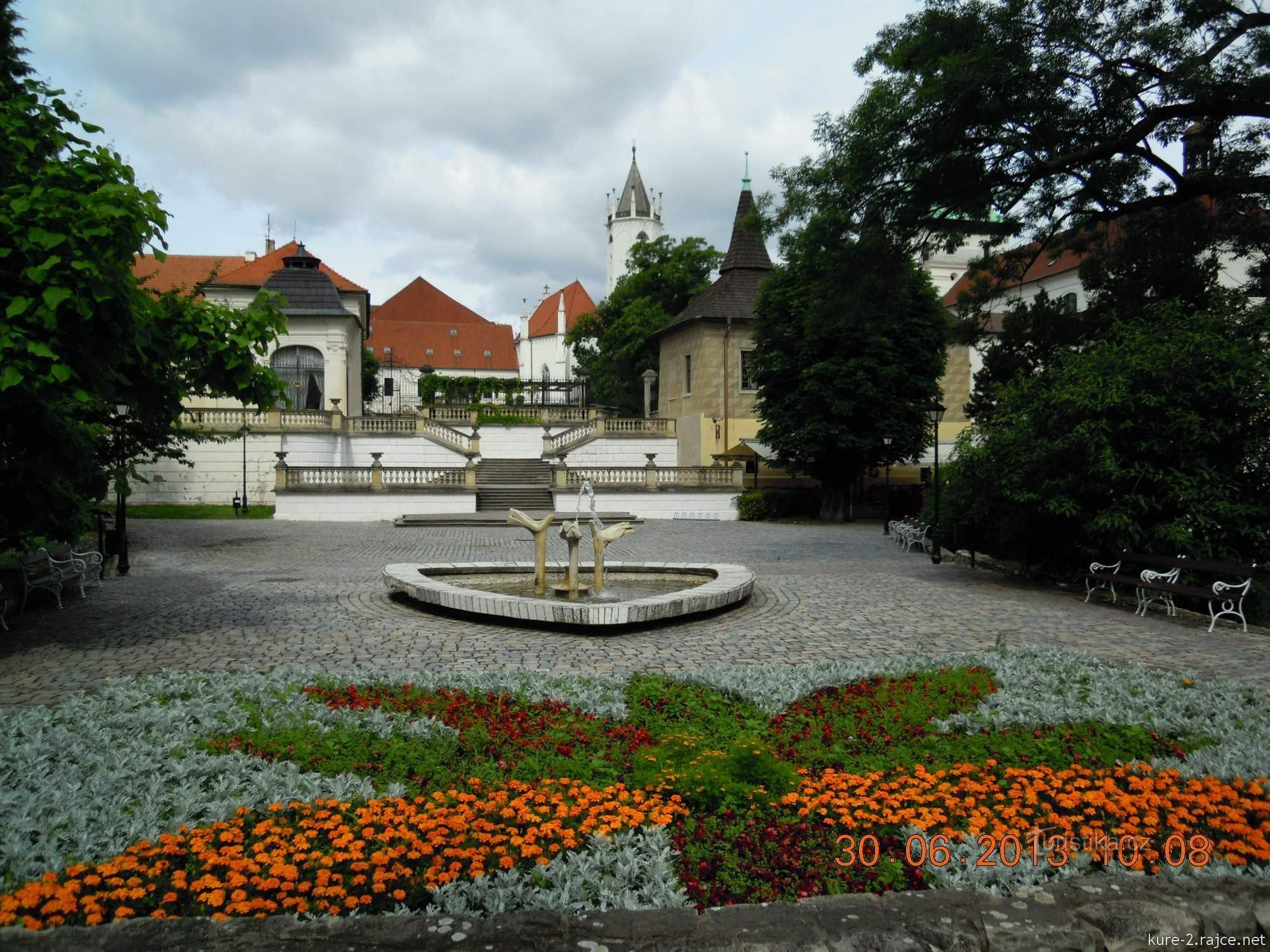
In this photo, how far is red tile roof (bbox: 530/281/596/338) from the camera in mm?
111562

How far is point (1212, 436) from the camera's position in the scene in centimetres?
1285

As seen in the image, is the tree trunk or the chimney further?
the tree trunk

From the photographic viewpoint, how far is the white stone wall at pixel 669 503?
32.4 m

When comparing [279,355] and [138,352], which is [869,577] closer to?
[138,352]

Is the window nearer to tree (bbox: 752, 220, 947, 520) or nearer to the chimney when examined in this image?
tree (bbox: 752, 220, 947, 520)

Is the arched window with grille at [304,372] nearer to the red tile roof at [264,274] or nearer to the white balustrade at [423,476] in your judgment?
the red tile roof at [264,274]

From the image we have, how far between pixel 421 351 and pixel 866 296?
3393 inches

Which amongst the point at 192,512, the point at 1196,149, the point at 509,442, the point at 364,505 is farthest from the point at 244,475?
the point at 1196,149

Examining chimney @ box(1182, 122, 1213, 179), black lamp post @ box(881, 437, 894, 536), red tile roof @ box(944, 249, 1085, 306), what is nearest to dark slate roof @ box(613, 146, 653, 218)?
red tile roof @ box(944, 249, 1085, 306)

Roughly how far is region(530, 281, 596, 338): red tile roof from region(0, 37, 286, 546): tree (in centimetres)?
10026

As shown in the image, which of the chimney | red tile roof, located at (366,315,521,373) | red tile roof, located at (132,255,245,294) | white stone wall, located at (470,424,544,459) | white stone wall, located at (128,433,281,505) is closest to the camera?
the chimney

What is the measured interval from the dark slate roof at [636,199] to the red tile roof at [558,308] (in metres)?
11.2

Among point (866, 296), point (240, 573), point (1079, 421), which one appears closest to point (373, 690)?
point (240, 573)

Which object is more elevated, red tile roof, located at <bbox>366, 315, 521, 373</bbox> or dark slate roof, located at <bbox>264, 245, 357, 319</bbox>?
red tile roof, located at <bbox>366, 315, 521, 373</bbox>
